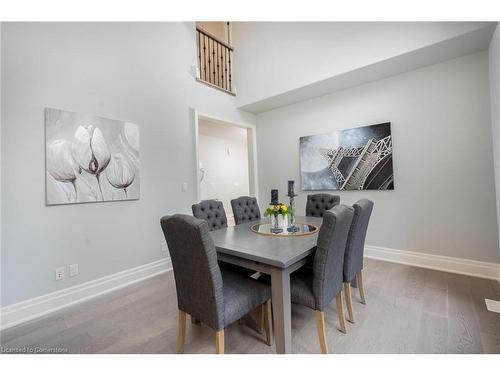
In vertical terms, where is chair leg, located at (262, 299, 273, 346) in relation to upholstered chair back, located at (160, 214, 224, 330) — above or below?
below

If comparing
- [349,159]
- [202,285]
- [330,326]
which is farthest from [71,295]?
[349,159]

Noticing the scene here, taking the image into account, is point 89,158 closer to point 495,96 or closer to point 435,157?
point 435,157

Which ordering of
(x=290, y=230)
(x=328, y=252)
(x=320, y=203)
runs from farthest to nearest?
(x=320, y=203) → (x=290, y=230) → (x=328, y=252)

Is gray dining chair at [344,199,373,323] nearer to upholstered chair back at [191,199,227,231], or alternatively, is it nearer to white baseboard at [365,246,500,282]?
upholstered chair back at [191,199,227,231]

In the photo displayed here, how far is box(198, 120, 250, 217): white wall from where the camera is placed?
5992mm

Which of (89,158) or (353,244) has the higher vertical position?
(89,158)

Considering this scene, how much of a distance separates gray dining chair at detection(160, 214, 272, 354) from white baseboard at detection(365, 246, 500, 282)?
8.03 feet

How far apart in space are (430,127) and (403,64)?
85cm

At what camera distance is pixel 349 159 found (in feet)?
11.1

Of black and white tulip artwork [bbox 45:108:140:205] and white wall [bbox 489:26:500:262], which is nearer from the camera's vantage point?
white wall [bbox 489:26:500:262]

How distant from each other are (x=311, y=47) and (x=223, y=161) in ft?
12.6

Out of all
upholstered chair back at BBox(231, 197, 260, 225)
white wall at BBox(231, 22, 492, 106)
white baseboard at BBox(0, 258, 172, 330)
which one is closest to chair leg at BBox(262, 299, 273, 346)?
upholstered chair back at BBox(231, 197, 260, 225)

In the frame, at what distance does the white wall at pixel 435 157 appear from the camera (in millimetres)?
2523
